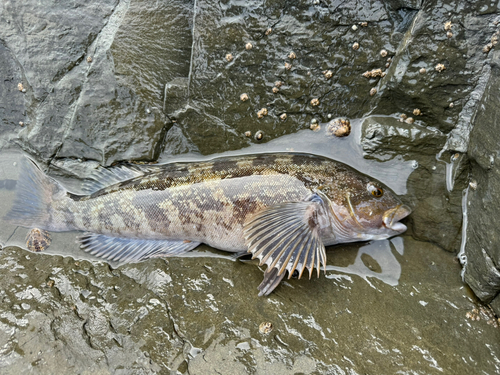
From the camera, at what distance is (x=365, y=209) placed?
3.47m

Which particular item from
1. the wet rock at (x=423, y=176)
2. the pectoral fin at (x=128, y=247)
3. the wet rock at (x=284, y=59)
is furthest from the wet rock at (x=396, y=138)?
the pectoral fin at (x=128, y=247)

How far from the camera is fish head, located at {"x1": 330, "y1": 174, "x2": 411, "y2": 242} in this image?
137 inches

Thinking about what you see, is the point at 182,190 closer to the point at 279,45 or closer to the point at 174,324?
the point at 174,324

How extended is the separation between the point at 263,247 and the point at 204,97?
1.77 meters

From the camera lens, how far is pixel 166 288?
3260 millimetres

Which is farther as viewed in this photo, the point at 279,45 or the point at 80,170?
the point at 80,170

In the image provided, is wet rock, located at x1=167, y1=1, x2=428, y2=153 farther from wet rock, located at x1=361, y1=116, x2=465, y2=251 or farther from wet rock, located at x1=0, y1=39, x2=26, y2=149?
wet rock, located at x1=0, y1=39, x2=26, y2=149

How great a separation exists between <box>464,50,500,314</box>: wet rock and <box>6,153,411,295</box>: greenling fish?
2.08 feet

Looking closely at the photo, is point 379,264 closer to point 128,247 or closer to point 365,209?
point 365,209

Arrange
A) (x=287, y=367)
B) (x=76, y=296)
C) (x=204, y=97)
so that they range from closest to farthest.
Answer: (x=287, y=367)
(x=76, y=296)
(x=204, y=97)

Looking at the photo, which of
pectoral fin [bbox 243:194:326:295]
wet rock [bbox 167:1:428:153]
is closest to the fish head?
pectoral fin [bbox 243:194:326:295]

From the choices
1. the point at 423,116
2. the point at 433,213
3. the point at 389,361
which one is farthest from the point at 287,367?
the point at 423,116

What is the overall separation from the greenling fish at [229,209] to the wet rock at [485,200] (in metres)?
0.63

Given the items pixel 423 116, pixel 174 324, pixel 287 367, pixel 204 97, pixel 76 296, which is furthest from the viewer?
pixel 204 97
